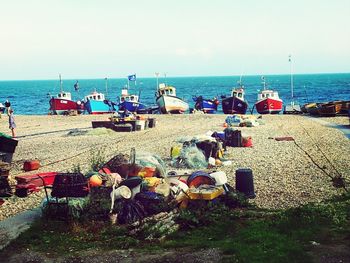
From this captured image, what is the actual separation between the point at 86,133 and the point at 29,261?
62.5 feet

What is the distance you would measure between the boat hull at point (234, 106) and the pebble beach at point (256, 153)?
12509 mm

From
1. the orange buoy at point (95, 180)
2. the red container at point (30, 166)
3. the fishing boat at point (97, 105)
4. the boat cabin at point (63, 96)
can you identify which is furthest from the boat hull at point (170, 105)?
the orange buoy at point (95, 180)

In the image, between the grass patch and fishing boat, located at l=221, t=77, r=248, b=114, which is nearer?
the grass patch

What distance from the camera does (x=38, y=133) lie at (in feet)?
92.5

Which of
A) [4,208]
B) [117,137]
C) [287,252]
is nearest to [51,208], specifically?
[4,208]

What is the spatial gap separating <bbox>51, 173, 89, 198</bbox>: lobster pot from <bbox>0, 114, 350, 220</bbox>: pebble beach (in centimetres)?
160

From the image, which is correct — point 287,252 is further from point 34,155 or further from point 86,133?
point 86,133

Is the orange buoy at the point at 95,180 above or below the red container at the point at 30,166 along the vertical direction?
above

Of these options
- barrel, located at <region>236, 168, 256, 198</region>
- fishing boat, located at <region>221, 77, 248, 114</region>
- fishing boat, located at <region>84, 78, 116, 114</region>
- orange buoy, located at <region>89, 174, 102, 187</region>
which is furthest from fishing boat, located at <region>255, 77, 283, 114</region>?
orange buoy, located at <region>89, 174, 102, 187</region>

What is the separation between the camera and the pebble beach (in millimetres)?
11264

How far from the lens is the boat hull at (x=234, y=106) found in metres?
44.2

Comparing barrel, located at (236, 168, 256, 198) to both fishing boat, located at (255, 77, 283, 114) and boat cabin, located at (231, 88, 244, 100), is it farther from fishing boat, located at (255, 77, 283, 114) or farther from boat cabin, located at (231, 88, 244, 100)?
boat cabin, located at (231, 88, 244, 100)

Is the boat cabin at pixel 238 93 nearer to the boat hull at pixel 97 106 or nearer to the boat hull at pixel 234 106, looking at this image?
the boat hull at pixel 234 106

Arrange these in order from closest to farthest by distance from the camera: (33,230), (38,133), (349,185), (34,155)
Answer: (33,230)
(349,185)
(34,155)
(38,133)
